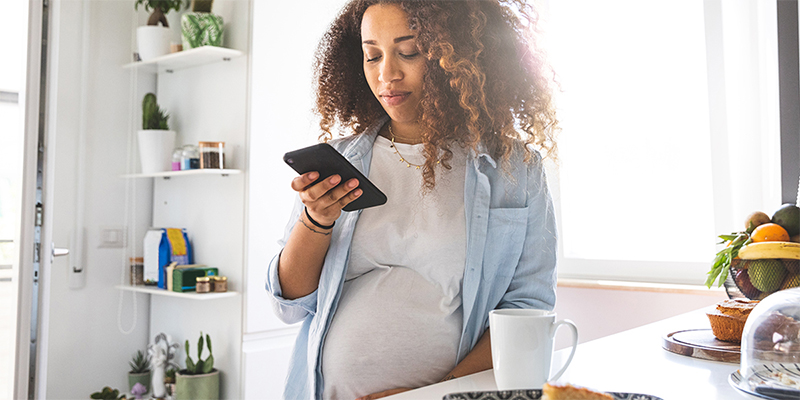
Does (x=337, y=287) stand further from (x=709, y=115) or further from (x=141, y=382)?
(x=141, y=382)

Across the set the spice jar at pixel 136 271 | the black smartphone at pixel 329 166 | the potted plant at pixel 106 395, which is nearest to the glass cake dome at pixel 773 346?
the black smartphone at pixel 329 166

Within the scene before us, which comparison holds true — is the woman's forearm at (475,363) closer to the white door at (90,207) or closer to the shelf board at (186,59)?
the shelf board at (186,59)

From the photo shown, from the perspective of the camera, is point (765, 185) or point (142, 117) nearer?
point (765, 185)

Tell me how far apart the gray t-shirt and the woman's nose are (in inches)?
7.0

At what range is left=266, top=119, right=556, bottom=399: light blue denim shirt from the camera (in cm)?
104

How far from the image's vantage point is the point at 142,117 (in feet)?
8.96

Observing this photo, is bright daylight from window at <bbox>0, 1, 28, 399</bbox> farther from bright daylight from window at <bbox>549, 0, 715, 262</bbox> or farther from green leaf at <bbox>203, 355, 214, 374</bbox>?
bright daylight from window at <bbox>549, 0, 715, 262</bbox>

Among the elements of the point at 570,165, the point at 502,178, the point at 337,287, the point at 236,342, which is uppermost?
the point at 570,165

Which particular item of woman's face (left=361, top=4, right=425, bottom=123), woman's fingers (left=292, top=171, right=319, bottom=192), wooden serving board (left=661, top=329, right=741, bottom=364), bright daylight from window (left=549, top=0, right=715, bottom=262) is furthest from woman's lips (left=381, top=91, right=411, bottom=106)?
bright daylight from window (left=549, top=0, right=715, bottom=262)

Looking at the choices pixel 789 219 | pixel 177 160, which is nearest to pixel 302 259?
pixel 789 219

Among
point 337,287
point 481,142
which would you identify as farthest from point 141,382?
point 481,142

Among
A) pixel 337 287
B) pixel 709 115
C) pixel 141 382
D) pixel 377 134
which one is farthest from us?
pixel 141 382

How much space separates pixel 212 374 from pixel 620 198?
178cm

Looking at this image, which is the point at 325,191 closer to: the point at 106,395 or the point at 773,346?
the point at 773,346
